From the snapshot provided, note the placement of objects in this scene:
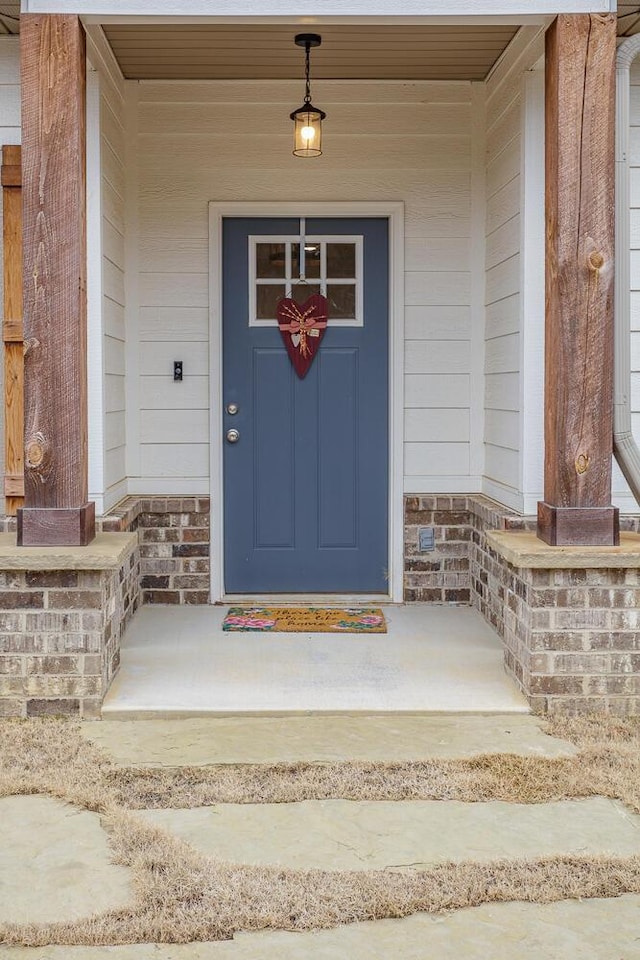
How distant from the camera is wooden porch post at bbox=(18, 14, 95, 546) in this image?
428 cm

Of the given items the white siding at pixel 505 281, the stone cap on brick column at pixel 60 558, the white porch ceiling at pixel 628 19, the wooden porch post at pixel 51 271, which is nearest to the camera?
the stone cap on brick column at pixel 60 558

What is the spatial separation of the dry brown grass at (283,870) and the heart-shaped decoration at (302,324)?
2539 millimetres

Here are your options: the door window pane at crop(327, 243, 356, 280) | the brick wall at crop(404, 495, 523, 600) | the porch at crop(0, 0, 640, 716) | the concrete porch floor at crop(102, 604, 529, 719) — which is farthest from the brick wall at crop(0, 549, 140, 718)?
the door window pane at crop(327, 243, 356, 280)

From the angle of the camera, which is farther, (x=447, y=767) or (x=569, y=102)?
(x=569, y=102)

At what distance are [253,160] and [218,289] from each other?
689mm

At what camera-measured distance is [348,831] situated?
3189 millimetres

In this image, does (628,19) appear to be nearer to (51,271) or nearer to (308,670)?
(51,271)

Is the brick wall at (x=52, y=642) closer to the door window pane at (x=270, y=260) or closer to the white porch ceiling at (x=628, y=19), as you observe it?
the door window pane at (x=270, y=260)

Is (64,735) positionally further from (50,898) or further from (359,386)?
(359,386)

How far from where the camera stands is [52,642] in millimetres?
4195

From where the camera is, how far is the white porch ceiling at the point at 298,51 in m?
5.04

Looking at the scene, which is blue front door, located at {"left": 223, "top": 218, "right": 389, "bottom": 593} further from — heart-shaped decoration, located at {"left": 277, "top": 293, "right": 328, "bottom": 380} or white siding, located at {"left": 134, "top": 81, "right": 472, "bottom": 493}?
white siding, located at {"left": 134, "top": 81, "right": 472, "bottom": 493}

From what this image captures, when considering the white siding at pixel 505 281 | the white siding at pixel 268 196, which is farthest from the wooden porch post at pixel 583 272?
the white siding at pixel 268 196

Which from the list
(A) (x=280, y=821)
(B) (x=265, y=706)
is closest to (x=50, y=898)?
(A) (x=280, y=821)
